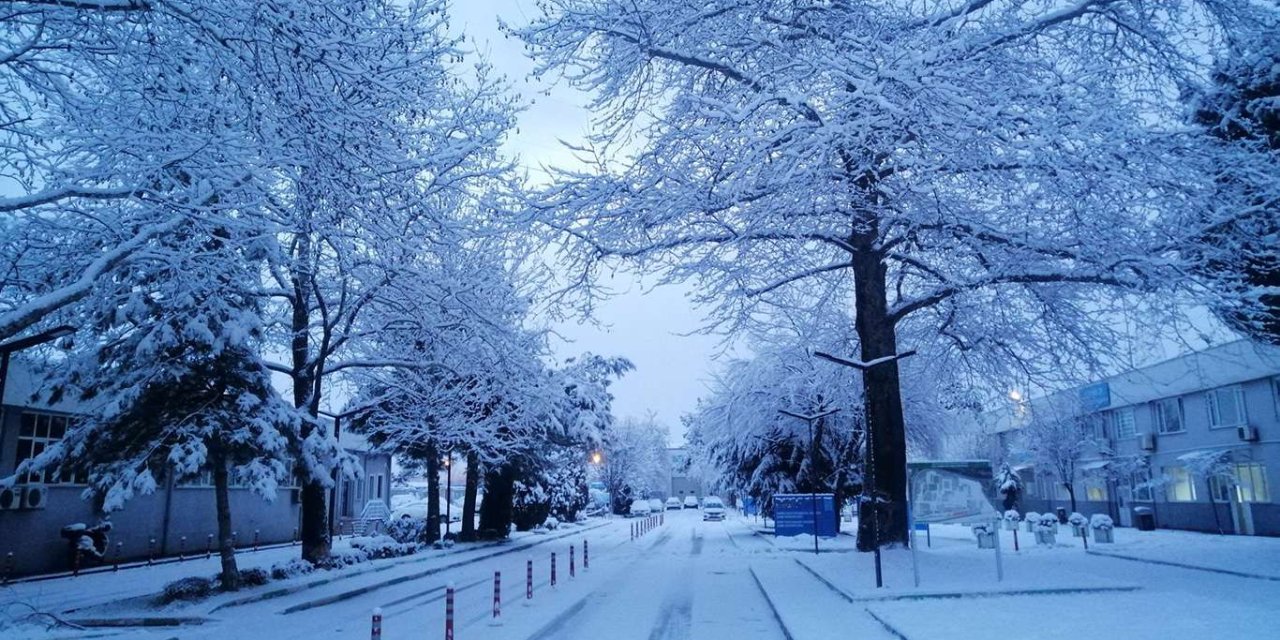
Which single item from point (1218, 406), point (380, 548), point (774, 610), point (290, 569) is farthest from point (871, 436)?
point (1218, 406)

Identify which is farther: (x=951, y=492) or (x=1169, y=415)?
(x=1169, y=415)

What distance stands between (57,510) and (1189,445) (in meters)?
41.9

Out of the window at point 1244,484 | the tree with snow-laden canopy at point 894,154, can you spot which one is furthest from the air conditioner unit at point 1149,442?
the tree with snow-laden canopy at point 894,154

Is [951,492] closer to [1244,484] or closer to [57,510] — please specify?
[57,510]

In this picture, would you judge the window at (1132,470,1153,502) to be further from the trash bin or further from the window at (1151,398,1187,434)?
the window at (1151,398,1187,434)

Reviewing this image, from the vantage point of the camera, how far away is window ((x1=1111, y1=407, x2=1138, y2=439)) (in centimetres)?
4228

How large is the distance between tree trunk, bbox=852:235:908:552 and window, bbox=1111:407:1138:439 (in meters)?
30.0

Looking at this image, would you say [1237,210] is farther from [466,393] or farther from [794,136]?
[466,393]

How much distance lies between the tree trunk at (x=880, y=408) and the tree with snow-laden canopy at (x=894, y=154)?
5cm

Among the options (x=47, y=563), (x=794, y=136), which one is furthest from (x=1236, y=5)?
(x=47, y=563)

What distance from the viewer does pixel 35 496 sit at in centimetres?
2152

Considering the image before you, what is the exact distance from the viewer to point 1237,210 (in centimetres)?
1502

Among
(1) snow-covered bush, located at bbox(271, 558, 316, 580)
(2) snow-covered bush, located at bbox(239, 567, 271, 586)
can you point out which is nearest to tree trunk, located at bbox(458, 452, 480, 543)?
(1) snow-covered bush, located at bbox(271, 558, 316, 580)

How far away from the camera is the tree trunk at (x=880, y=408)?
1783 cm
